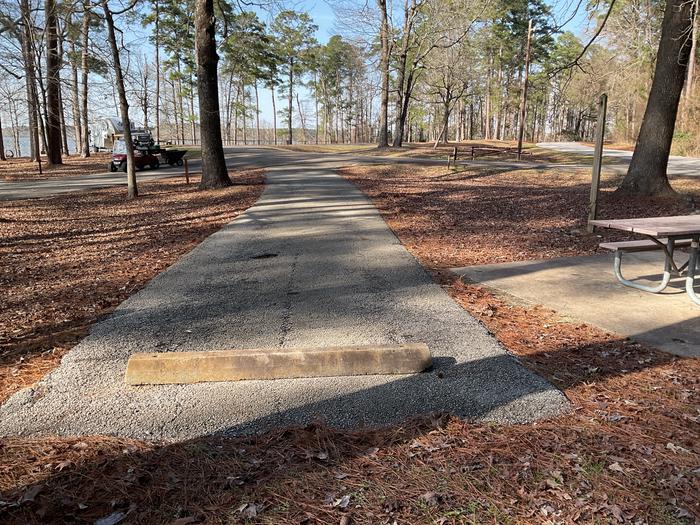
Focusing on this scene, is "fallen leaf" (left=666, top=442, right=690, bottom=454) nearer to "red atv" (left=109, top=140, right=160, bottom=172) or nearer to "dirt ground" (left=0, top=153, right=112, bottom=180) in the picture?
"red atv" (left=109, top=140, right=160, bottom=172)

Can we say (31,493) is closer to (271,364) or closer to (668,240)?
(271,364)

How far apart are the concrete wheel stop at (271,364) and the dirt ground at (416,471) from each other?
674mm

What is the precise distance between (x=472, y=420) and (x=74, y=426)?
2360 mm

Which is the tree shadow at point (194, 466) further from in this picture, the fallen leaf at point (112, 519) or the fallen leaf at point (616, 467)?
the fallen leaf at point (616, 467)

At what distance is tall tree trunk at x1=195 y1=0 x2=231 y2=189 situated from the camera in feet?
49.2

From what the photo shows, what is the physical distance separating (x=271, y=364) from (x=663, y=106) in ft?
36.2

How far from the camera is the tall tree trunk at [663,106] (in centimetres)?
1039

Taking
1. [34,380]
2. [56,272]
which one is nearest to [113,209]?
[56,272]

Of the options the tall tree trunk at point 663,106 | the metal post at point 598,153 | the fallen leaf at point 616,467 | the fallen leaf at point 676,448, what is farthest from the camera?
the tall tree trunk at point 663,106

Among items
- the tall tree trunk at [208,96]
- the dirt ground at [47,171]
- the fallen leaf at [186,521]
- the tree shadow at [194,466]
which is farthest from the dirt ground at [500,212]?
the dirt ground at [47,171]

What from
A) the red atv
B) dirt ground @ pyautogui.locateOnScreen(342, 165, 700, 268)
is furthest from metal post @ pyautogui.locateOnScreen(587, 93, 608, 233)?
the red atv

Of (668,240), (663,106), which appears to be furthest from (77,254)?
(663,106)

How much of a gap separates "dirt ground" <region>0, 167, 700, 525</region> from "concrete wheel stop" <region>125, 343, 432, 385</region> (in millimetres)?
674

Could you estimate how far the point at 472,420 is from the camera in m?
3.02
